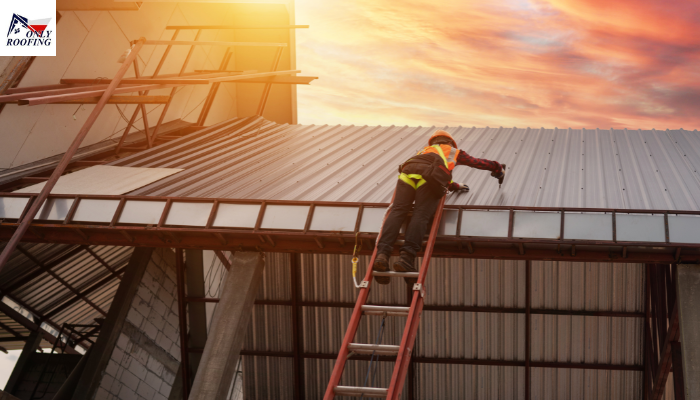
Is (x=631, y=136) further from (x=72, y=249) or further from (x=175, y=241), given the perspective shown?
(x=72, y=249)

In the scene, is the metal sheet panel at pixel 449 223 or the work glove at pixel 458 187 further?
the work glove at pixel 458 187

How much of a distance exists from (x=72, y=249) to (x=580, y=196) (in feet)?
58.8

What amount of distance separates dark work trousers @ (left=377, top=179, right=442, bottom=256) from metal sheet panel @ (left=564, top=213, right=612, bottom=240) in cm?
252

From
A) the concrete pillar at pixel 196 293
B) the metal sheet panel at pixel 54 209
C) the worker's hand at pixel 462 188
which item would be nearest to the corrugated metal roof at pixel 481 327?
the concrete pillar at pixel 196 293

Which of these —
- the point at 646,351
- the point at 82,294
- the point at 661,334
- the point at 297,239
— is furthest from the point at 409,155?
the point at 82,294

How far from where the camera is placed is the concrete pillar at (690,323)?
998cm

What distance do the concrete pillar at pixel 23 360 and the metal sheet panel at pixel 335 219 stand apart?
58.3ft

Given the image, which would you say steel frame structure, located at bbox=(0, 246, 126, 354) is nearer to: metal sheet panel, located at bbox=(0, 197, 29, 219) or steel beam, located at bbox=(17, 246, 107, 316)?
steel beam, located at bbox=(17, 246, 107, 316)

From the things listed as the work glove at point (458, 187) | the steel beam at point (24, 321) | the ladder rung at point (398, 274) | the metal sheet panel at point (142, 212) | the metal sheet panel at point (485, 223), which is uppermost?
the work glove at point (458, 187)

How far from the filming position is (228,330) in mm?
11359

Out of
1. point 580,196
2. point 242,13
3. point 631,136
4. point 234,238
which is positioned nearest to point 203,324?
point 234,238

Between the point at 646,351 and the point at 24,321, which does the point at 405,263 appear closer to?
the point at 646,351

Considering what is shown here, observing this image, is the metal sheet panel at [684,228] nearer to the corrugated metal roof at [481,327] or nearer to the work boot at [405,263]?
the work boot at [405,263]

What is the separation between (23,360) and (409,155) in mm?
18148
